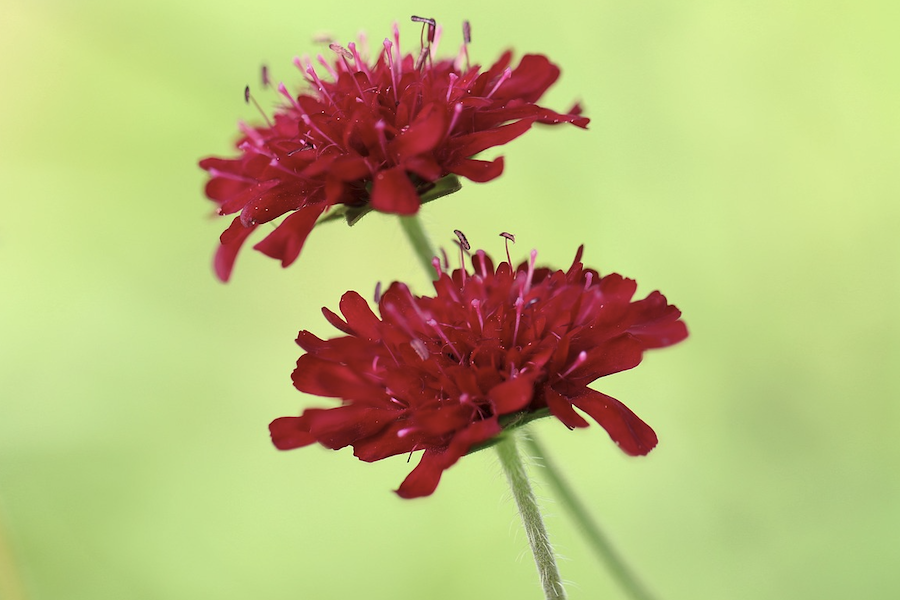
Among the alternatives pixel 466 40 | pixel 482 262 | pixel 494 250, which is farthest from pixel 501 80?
pixel 494 250

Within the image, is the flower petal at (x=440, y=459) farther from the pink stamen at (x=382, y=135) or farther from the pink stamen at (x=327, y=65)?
the pink stamen at (x=327, y=65)

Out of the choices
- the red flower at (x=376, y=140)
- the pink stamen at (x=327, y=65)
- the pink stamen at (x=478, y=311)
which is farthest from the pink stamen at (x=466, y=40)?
the pink stamen at (x=478, y=311)

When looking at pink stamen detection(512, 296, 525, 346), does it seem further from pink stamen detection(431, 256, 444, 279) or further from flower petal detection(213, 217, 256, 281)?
flower petal detection(213, 217, 256, 281)

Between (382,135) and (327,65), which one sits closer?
(382,135)

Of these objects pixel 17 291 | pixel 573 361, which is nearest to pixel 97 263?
pixel 17 291

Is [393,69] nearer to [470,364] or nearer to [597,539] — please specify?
[470,364]

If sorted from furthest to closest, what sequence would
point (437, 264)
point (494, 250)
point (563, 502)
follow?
point (494, 250) < point (563, 502) < point (437, 264)
